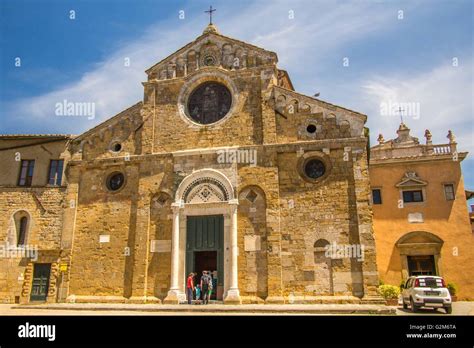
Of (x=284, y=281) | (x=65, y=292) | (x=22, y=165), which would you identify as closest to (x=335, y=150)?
(x=284, y=281)

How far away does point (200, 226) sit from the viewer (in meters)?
18.1

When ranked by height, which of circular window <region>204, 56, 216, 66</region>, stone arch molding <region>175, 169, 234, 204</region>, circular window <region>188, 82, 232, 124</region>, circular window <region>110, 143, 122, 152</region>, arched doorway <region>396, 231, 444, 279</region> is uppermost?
circular window <region>204, 56, 216, 66</region>

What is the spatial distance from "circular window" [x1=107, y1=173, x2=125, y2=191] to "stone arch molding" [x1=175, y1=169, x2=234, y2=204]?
325 cm

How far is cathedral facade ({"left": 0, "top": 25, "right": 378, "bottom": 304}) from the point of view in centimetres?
1664

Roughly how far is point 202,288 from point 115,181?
22.9 feet

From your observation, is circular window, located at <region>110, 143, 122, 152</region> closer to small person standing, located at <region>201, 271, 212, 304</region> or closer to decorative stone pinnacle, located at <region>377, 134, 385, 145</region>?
small person standing, located at <region>201, 271, 212, 304</region>

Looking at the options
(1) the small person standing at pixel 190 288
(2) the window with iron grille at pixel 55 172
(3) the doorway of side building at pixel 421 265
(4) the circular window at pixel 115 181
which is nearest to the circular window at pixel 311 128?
(1) the small person standing at pixel 190 288

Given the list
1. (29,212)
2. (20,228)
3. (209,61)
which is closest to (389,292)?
(209,61)

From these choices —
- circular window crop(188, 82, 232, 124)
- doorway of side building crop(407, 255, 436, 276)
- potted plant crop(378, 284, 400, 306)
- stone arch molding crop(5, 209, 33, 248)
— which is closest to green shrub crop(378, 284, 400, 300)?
potted plant crop(378, 284, 400, 306)

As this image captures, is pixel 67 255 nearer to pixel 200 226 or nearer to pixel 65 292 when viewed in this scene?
pixel 65 292

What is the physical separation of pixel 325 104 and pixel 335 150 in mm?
2117

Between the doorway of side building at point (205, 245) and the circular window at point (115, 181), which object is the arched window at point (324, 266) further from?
the circular window at point (115, 181)
